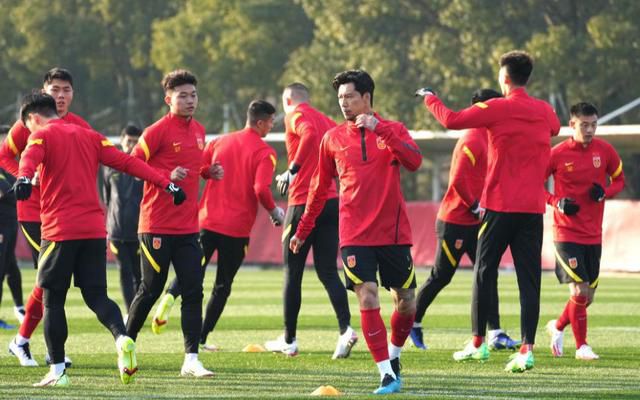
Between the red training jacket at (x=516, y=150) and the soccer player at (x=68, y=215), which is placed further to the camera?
the red training jacket at (x=516, y=150)

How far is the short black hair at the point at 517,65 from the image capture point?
12.4 meters

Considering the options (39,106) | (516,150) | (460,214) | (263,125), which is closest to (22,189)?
(39,106)

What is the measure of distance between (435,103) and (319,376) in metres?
2.25

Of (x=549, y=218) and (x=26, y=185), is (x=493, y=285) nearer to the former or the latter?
(x=26, y=185)

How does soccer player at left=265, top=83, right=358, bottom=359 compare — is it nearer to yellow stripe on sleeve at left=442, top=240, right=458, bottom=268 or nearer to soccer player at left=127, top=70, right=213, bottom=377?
yellow stripe on sleeve at left=442, top=240, right=458, bottom=268

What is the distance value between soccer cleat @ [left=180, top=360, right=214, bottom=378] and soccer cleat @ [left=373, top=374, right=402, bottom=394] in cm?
182

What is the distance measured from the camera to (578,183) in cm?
1402

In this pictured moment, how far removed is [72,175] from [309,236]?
10.7 feet

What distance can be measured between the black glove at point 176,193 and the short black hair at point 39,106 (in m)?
0.96

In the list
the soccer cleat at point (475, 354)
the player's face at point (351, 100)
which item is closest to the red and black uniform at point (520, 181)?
the soccer cleat at point (475, 354)

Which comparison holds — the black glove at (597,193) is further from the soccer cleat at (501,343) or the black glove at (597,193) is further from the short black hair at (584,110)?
the soccer cleat at (501,343)

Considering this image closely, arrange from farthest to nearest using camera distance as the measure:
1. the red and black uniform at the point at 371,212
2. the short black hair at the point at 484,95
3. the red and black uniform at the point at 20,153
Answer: the short black hair at the point at 484,95 → the red and black uniform at the point at 20,153 → the red and black uniform at the point at 371,212

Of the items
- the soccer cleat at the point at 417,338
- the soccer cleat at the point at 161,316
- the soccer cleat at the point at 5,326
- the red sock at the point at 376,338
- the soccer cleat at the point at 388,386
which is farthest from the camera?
the soccer cleat at the point at 5,326

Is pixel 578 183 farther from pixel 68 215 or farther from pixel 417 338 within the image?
pixel 68 215
